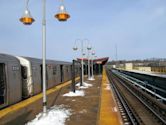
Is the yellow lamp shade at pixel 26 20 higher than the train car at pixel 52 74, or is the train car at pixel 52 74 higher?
the yellow lamp shade at pixel 26 20

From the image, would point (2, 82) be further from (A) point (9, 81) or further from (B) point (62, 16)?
(B) point (62, 16)

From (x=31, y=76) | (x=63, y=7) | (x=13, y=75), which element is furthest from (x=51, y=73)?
(x=63, y=7)

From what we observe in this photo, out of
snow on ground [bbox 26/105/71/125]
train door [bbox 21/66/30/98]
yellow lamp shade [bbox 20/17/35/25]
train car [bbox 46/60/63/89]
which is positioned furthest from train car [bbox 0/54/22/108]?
train car [bbox 46/60/63/89]

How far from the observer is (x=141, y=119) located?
916 centimetres

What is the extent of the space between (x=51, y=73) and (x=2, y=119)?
39.4 feet

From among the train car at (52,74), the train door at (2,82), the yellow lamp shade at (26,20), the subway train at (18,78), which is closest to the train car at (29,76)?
the subway train at (18,78)

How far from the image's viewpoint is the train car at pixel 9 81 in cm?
1109

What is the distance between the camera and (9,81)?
11.5 m

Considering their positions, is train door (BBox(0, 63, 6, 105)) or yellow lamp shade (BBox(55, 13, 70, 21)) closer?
yellow lamp shade (BBox(55, 13, 70, 21))

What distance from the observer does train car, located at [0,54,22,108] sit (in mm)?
11086

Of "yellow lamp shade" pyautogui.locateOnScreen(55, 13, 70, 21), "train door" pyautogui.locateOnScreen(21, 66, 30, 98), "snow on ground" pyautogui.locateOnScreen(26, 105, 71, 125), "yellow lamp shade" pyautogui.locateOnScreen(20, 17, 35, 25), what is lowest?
"snow on ground" pyautogui.locateOnScreen(26, 105, 71, 125)

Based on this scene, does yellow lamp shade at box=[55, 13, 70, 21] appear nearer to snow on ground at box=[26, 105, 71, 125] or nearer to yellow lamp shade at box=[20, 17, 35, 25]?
yellow lamp shade at box=[20, 17, 35, 25]

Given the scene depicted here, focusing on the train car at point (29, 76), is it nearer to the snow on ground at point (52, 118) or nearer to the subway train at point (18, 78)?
the subway train at point (18, 78)

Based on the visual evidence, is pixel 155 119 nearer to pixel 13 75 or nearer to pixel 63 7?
pixel 63 7
